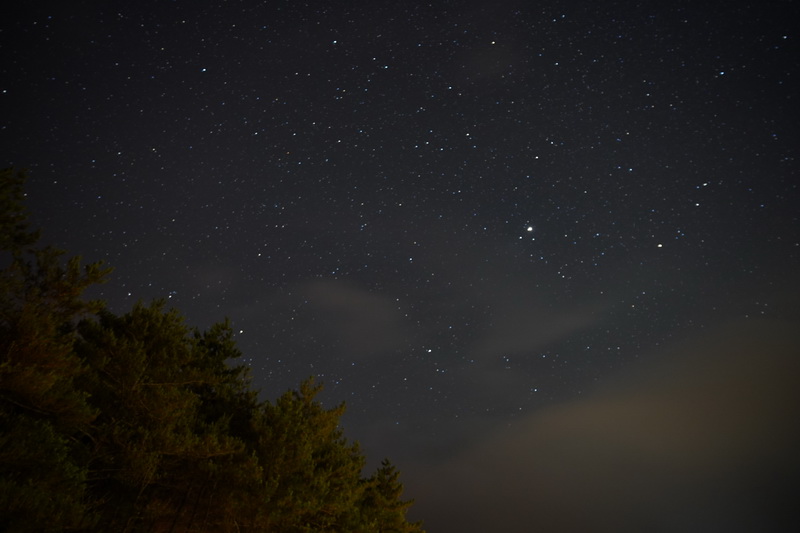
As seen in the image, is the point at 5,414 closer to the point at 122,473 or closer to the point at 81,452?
the point at 81,452

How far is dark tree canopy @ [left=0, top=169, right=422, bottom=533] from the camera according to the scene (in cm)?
768

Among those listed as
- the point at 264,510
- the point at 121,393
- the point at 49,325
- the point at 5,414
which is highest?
the point at 49,325

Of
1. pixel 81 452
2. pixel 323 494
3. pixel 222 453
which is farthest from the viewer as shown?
pixel 323 494

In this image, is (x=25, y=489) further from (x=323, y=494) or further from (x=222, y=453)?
(x=323, y=494)

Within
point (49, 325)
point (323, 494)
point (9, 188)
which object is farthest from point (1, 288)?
point (323, 494)

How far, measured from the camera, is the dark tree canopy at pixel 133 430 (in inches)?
303

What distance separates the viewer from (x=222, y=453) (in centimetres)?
1151

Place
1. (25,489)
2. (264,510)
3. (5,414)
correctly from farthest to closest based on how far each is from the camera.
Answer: (264,510)
(5,414)
(25,489)

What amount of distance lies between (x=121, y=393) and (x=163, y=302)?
296cm

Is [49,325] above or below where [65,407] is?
above

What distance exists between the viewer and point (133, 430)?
34.3 feet

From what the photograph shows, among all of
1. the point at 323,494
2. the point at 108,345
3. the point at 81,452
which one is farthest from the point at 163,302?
the point at 323,494

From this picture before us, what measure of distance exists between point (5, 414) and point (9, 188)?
4.06m

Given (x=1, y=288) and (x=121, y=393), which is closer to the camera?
(x=1, y=288)
